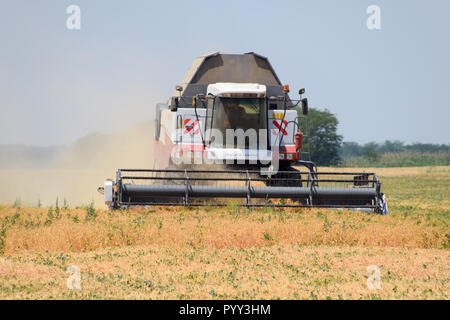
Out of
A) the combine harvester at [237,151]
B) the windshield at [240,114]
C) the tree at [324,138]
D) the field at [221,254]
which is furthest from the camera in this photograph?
the tree at [324,138]

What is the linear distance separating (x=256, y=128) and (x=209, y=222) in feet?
13.6

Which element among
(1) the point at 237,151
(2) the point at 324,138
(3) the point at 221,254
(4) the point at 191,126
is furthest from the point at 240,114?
(2) the point at 324,138

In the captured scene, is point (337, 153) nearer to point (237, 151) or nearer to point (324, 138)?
point (324, 138)

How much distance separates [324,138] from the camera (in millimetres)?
77812

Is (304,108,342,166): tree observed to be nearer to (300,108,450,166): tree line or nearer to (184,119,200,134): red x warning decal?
(300,108,450,166): tree line

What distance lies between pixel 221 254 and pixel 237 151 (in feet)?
17.7

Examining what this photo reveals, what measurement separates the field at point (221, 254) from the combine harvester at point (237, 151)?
41 cm

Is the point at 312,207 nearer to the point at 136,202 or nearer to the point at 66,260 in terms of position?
the point at 136,202

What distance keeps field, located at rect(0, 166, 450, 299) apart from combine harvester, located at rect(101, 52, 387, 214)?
16.0 inches

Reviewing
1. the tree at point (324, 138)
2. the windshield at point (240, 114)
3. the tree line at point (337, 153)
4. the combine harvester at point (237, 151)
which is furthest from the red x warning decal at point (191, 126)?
the tree at point (324, 138)

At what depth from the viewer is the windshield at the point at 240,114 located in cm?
1462

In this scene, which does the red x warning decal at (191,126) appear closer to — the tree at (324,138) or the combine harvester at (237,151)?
the combine harvester at (237,151)

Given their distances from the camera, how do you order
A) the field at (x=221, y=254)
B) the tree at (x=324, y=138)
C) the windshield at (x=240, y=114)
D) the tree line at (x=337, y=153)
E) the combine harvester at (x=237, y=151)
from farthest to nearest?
the tree at (x=324, y=138)
the tree line at (x=337, y=153)
the windshield at (x=240, y=114)
the combine harvester at (x=237, y=151)
the field at (x=221, y=254)

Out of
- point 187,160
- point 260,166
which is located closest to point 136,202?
point 187,160
